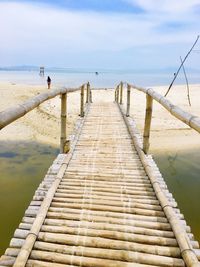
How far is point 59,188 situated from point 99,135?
332cm

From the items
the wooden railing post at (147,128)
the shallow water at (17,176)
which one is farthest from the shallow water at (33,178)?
the wooden railing post at (147,128)

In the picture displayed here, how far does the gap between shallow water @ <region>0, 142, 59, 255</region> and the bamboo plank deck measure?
216 centimetres

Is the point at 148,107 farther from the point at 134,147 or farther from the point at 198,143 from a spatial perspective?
the point at 198,143

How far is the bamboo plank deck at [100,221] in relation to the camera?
3.05m

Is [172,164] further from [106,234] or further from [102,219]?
[106,234]

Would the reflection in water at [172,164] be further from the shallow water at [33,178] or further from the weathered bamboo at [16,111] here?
the weathered bamboo at [16,111]

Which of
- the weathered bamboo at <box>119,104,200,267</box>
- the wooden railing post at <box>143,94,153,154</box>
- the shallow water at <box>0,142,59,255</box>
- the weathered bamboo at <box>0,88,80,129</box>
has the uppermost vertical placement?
the weathered bamboo at <box>0,88,80,129</box>

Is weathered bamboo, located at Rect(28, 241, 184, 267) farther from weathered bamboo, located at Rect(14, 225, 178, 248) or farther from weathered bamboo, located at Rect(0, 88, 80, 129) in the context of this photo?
weathered bamboo, located at Rect(0, 88, 80, 129)

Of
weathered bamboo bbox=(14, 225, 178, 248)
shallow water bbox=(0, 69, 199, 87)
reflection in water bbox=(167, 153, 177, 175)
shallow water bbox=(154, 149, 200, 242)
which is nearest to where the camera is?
weathered bamboo bbox=(14, 225, 178, 248)

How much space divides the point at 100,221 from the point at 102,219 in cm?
3

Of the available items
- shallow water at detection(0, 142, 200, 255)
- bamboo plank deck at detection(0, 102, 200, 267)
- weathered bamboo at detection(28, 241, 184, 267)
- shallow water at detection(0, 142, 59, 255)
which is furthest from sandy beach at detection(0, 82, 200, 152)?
weathered bamboo at detection(28, 241, 184, 267)

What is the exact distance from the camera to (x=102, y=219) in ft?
12.0

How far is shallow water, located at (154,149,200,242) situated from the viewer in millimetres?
7119

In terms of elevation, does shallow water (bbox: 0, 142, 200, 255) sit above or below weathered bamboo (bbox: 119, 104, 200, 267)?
below
